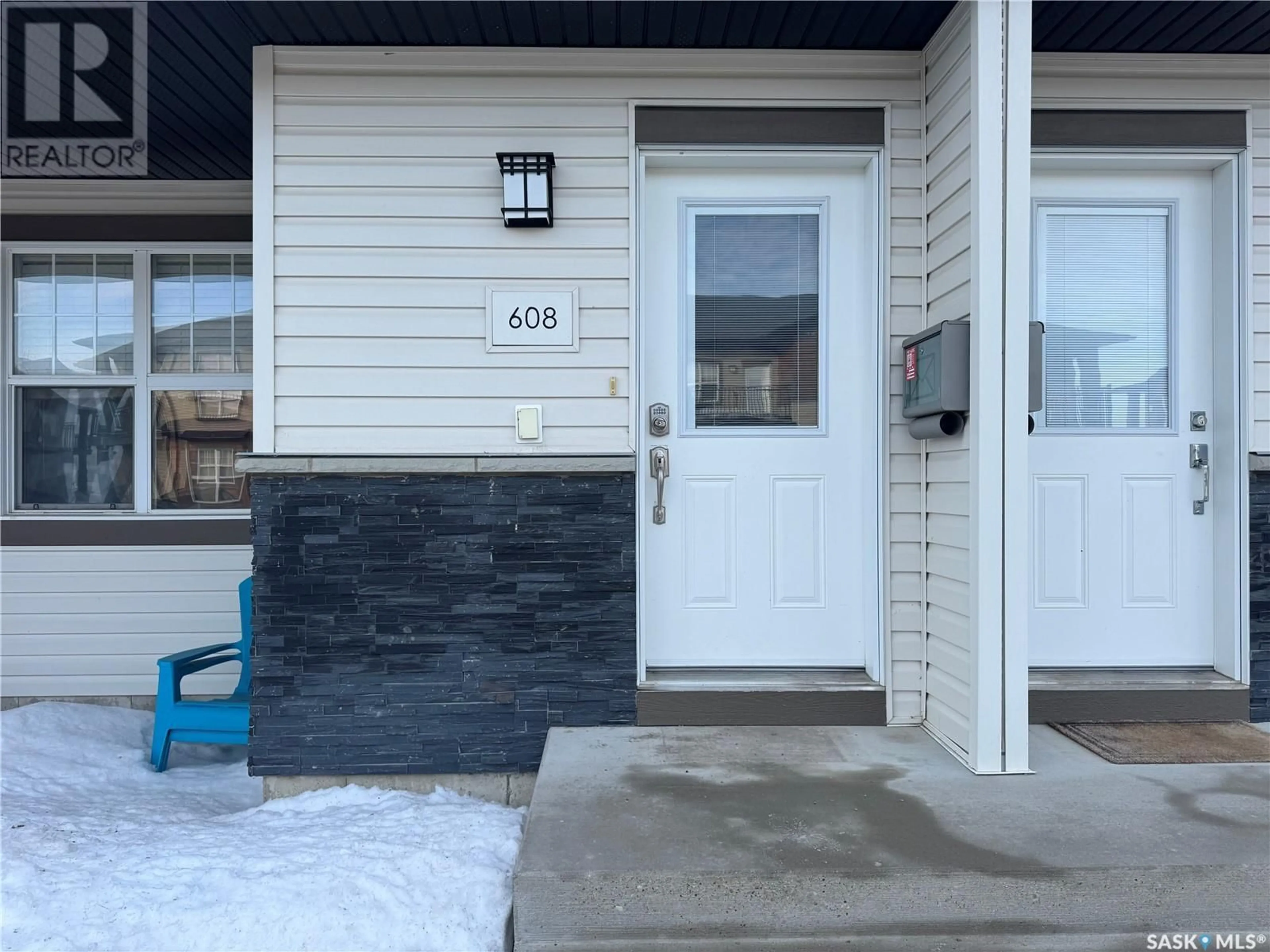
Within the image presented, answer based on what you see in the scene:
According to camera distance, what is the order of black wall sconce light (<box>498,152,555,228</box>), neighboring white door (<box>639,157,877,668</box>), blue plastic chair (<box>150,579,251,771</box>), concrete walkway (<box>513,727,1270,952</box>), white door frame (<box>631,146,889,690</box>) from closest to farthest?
1. concrete walkway (<box>513,727,1270,952</box>)
2. black wall sconce light (<box>498,152,555,228</box>)
3. white door frame (<box>631,146,889,690</box>)
4. neighboring white door (<box>639,157,877,668</box>)
5. blue plastic chair (<box>150,579,251,771</box>)

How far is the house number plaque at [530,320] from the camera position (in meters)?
3.03

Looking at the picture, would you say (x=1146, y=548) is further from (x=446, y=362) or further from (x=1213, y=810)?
(x=446, y=362)

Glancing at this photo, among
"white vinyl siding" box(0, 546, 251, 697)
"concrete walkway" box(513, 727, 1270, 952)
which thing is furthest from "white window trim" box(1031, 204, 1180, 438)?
"white vinyl siding" box(0, 546, 251, 697)

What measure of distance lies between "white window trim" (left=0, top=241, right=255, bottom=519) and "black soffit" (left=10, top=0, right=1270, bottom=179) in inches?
45.9

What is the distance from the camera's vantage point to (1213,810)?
93.2 inches

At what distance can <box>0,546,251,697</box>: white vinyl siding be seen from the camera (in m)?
4.02

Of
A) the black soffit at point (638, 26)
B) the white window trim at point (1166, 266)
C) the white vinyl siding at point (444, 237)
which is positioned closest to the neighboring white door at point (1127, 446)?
the white window trim at point (1166, 266)

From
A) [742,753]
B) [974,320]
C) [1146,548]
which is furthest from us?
[1146,548]

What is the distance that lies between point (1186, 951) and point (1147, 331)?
219cm

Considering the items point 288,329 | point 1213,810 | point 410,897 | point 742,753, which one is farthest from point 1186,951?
point 288,329

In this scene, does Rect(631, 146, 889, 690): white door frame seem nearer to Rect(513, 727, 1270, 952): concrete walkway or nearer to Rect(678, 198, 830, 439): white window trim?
Rect(678, 198, 830, 439): white window trim

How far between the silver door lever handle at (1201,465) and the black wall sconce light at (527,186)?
2584 millimetres

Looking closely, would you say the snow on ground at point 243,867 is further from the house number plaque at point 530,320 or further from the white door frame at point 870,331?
the house number plaque at point 530,320

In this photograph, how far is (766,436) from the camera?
3.20 m
